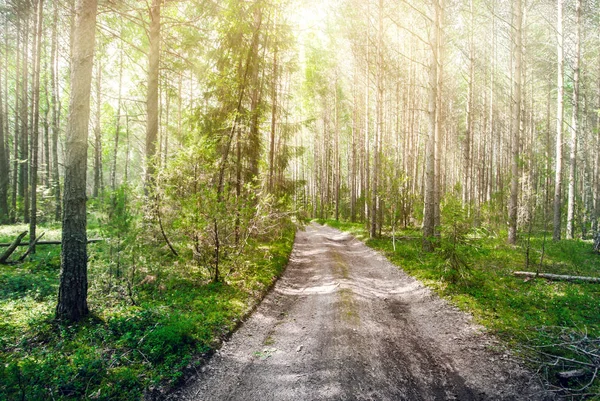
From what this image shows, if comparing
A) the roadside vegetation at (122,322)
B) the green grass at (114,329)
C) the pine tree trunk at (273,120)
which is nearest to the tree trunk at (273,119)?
the pine tree trunk at (273,120)

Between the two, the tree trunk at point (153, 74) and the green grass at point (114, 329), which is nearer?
the green grass at point (114, 329)

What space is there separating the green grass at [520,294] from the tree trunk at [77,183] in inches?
284

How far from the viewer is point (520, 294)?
6.94 meters

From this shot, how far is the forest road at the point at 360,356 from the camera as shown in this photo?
3668 mm

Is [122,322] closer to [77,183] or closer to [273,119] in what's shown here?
[77,183]

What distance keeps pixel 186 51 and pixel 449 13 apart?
14497 mm

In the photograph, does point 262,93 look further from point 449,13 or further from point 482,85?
point 482,85

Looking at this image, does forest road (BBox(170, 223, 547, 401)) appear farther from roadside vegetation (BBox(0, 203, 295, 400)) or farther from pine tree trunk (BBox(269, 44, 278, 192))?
pine tree trunk (BBox(269, 44, 278, 192))

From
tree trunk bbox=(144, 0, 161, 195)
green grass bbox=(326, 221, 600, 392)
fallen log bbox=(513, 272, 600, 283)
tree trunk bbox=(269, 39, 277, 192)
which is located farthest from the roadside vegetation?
fallen log bbox=(513, 272, 600, 283)

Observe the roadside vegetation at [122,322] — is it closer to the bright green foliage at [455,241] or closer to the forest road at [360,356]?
the forest road at [360,356]

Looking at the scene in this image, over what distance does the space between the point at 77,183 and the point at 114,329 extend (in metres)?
2.52

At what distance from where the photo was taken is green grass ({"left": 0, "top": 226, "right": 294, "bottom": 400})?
11.1ft

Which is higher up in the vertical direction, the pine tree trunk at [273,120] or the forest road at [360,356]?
the pine tree trunk at [273,120]

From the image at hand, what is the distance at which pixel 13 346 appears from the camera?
408 cm
